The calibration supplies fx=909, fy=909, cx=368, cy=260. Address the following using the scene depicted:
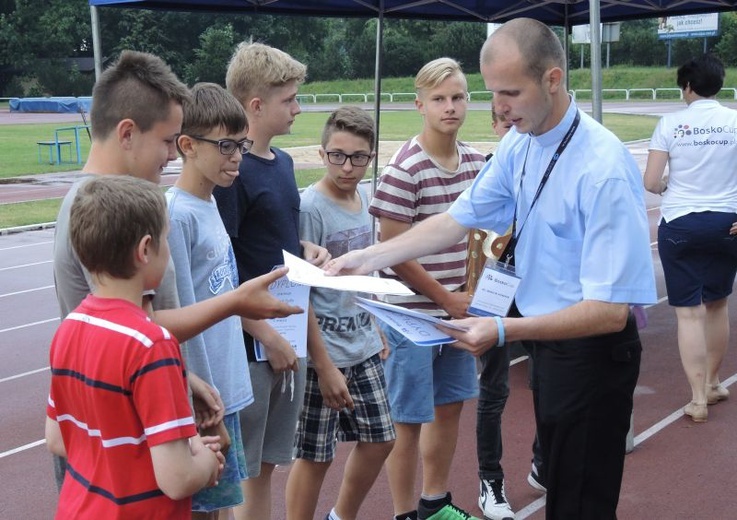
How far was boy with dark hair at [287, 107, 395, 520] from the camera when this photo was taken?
11.7 ft

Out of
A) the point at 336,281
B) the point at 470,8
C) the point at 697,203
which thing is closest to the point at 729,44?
the point at 470,8

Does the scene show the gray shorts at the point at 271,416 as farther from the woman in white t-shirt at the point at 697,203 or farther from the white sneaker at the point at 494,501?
the woman in white t-shirt at the point at 697,203

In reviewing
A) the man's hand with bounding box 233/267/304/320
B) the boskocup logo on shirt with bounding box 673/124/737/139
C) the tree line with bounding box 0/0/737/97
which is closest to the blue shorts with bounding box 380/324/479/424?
the man's hand with bounding box 233/267/304/320

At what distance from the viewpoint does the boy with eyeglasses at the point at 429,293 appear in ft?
12.4

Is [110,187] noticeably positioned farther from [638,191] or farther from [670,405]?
[670,405]

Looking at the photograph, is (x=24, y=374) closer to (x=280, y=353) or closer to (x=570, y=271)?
(x=280, y=353)

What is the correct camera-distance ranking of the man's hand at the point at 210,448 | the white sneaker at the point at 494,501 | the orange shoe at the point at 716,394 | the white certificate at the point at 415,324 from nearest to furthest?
the man's hand at the point at 210,448, the white certificate at the point at 415,324, the white sneaker at the point at 494,501, the orange shoe at the point at 716,394

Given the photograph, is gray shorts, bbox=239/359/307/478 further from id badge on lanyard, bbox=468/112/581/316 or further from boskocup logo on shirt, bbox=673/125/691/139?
boskocup logo on shirt, bbox=673/125/691/139

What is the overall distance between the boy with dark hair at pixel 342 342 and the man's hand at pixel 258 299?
1.07 m

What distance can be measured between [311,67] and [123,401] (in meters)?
62.6

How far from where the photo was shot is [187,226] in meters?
2.78

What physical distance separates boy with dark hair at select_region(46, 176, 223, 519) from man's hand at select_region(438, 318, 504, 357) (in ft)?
3.01

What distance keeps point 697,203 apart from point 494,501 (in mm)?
2300

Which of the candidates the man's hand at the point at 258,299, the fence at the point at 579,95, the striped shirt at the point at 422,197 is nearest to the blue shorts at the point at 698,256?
the striped shirt at the point at 422,197
